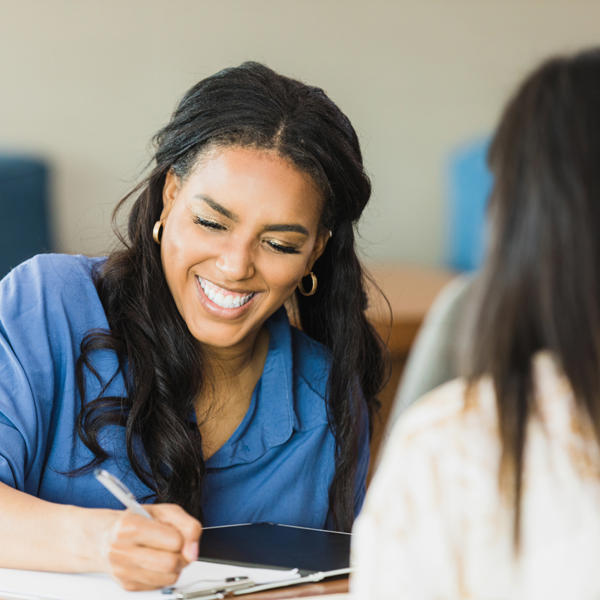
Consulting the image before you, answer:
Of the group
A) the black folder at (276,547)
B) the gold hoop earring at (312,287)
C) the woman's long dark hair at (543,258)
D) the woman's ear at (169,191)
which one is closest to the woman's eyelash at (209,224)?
the woman's ear at (169,191)

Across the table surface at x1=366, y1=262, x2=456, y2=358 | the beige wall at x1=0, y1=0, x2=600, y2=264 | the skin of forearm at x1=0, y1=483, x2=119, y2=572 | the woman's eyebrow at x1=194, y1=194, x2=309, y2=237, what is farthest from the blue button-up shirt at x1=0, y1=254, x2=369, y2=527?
the beige wall at x1=0, y1=0, x2=600, y2=264

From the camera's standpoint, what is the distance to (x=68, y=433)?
4.32ft

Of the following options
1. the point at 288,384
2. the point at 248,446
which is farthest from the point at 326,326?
the point at 248,446

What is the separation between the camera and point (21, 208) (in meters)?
3.56

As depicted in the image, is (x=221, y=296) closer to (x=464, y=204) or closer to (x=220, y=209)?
(x=220, y=209)

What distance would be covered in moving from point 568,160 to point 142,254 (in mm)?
939

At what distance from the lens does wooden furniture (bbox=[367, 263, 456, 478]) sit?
2584 millimetres

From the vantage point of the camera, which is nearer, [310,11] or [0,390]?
[0,390]

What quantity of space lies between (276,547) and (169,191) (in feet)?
1.87

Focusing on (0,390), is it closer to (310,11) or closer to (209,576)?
(209,576)

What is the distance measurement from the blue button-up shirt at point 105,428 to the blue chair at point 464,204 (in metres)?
2.16

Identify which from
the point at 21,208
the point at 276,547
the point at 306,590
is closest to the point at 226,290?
the point at 276,547

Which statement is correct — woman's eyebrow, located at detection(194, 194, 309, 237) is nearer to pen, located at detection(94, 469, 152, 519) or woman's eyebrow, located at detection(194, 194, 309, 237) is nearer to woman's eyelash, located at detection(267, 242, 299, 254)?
woman's eyelash, located at detection(267, 242, 299, 254)

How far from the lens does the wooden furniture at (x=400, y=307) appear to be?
102 inches
